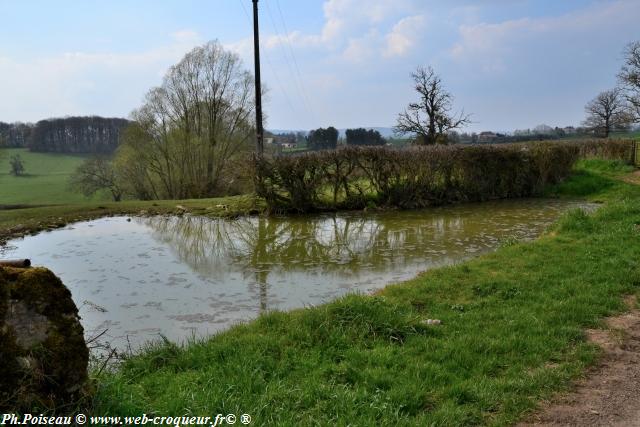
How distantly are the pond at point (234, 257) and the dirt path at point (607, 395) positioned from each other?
3.81 m

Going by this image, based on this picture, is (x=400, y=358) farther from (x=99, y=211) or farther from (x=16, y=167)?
(x=16, y=167)

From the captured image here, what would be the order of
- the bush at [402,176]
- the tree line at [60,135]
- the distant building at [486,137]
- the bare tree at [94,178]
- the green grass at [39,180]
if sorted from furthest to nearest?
1. the tree line at [60,135]
2. the bare tree at [94,178]
3. the green grass at [39,180]
4. the distant building at [486,137]
5. the bush at [402,176]

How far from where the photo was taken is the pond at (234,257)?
7.27m

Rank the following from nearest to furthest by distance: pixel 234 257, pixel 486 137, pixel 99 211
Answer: pixel 234 257 < pixel 99 211 < pixel 486 137

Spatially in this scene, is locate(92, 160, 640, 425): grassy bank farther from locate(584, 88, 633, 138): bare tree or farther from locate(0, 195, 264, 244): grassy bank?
locate(584, 88, 633, 138): bare tree

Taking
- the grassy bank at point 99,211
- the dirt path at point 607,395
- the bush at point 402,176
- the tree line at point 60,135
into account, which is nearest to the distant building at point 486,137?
the bush at point 402,176

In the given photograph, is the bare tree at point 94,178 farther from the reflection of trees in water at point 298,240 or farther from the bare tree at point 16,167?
the reflection of trees in water at point 298,240

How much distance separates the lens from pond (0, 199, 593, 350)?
286 inches

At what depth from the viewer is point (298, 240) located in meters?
13.0

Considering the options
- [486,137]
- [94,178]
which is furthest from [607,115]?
[94,178]

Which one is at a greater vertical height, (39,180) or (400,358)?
(39,180)

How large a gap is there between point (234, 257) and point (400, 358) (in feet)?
23.5

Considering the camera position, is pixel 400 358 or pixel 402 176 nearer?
pixel 400 358

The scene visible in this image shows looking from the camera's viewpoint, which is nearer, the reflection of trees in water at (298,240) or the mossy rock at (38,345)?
the mossy rock at (38,345)
